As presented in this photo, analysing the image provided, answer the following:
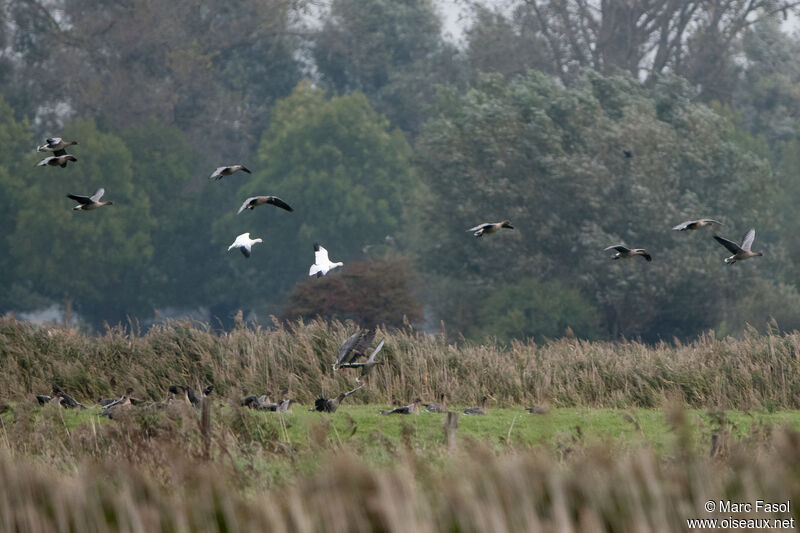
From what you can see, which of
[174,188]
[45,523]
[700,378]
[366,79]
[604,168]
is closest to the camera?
[45,523]

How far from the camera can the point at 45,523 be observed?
6484 millimetres

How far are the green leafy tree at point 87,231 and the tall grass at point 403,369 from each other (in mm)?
33642

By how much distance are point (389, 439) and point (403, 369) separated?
6.67 m

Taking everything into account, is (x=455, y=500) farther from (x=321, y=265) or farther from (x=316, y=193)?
(x=316, y=193)

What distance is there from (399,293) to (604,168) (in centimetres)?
889

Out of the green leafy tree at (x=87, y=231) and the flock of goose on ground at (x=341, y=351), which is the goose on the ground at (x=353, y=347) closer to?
the flock of goose on ground at (x=341, y=351)

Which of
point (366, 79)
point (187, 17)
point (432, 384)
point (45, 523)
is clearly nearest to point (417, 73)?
point (366, 79)

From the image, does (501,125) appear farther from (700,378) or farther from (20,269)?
(700,378)

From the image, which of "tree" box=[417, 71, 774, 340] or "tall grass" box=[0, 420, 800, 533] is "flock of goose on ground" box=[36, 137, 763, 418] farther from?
"tree" box=[417, 71, 774, 340]

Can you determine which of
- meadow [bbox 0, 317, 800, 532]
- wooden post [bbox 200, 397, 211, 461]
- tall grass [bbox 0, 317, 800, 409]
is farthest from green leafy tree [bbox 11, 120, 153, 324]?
wooden post [bbox 200, 397, 211, 461]

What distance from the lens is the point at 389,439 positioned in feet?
35.3

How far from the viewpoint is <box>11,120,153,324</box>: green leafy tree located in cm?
5259

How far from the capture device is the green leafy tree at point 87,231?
52.6 m

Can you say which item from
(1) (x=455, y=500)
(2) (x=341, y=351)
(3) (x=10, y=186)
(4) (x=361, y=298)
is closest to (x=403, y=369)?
(2) (x=341, y=351)
